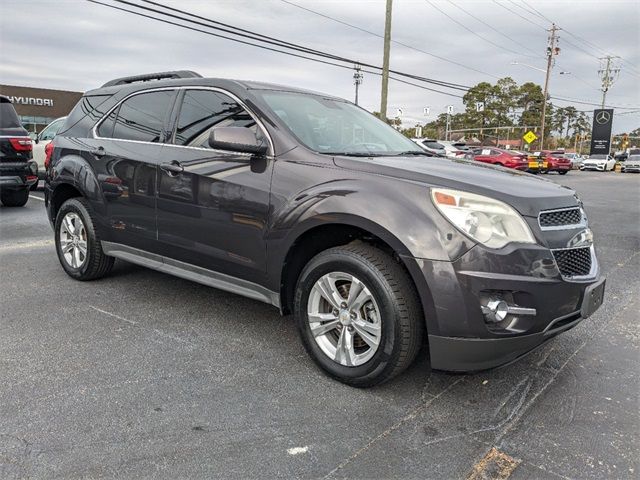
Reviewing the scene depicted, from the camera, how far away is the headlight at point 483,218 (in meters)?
2.62

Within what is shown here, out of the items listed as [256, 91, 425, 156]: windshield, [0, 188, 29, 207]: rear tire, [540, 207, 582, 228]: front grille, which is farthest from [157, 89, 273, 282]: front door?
[0, 188, 29, 207]: rear tire

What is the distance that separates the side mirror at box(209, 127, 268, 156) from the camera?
3312mm

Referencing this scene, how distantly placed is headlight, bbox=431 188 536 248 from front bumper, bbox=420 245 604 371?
63 millimetres

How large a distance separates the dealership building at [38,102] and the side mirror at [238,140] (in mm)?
55788

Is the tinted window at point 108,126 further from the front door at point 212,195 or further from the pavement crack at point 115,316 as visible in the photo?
the pavement crack at point 115,316

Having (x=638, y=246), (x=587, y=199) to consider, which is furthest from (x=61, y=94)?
(x=638, y=246)

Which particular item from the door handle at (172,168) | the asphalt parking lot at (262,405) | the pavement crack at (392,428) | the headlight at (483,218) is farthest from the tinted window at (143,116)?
the pavement crack at (392,428)

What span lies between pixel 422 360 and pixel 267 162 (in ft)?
5.45

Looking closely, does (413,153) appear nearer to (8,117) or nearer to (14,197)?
(8,117)

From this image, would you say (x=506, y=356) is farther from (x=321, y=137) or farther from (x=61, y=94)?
(x=61, y=94)

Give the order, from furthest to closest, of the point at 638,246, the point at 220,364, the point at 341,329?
the point at 638,246, the point at 220,364, the point at 341,329

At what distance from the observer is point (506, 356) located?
2695mm

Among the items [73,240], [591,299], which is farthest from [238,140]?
[73,240]

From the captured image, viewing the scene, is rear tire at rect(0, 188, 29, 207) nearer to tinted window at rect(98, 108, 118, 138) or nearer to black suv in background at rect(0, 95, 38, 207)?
black suv in background at rect(0, 95, 38, 207)
